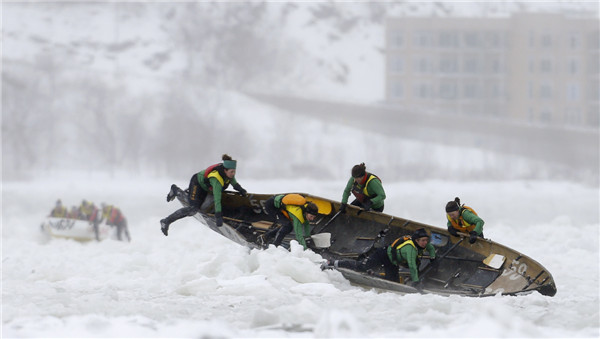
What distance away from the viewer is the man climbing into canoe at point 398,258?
1199 centimetres

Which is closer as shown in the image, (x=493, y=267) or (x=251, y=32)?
(x=493, y=267)

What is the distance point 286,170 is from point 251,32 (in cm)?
2567

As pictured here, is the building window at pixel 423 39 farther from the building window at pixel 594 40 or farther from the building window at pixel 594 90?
the building window at pixel 594 90

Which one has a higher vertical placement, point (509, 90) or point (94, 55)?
point (94, 55)

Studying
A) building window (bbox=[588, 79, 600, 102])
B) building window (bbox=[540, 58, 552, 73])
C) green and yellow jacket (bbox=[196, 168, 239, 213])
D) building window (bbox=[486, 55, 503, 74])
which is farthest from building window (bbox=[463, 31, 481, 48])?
green and yellow jacket (bbox=[196, 168, 239, 213])

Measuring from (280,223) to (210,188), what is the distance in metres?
1.54

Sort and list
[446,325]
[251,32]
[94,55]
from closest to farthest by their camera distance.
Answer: [446,325]
[251,32]
[94,55]

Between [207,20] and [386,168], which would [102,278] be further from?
[207,20]

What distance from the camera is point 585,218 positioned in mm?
40438

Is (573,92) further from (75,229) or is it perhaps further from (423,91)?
(75,229)

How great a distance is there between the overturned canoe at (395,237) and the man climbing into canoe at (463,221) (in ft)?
0.56

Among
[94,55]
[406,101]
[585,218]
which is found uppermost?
[94,55]

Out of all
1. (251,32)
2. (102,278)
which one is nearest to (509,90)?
(251,32)

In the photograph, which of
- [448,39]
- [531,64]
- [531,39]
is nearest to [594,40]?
[531,39]
